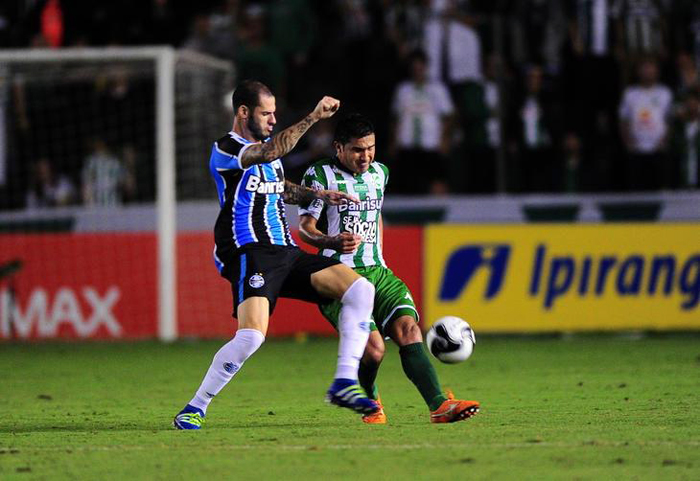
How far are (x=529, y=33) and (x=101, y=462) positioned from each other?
11.8 m

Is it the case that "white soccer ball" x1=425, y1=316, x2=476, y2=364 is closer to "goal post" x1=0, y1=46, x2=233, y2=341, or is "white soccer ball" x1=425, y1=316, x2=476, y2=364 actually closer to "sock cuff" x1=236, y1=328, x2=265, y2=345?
"sock cuff" x1=236, y1=328, x2=265, y2=345

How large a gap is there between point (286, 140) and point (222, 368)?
4.34ft

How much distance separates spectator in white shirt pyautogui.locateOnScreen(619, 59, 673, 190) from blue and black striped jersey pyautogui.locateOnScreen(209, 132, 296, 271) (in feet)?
30.1

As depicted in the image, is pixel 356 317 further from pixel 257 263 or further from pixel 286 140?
pixel 286 140

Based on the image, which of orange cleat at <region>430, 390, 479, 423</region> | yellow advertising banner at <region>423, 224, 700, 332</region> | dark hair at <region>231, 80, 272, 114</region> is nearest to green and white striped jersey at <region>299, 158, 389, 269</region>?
dark hair at <region>231, 80, 272, 114</region>

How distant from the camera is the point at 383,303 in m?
8.24

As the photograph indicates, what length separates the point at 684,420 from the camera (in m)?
7.90

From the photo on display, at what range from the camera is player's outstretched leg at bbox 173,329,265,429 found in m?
7.62

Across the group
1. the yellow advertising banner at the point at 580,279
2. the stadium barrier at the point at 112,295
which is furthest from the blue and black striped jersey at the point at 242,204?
the stadium barrier at the point at 112,295

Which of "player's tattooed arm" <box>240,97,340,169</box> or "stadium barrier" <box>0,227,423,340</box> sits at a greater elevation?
"player's tattooed arm" <box>240,97,340,169</box>

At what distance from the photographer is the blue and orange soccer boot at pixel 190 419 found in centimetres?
780

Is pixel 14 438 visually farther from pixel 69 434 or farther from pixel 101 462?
pixel 101 462

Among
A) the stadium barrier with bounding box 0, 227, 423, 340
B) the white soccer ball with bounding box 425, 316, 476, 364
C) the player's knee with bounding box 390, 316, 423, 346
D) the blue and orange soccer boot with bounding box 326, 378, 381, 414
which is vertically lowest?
the stadium barrier with bounding box 0, 227, 423, 340

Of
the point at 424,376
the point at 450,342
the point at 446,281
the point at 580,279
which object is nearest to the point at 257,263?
the point at 424,376
